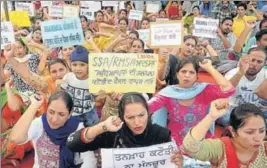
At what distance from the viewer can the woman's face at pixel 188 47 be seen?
A: 5504 mm

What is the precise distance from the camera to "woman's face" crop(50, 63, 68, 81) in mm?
4438

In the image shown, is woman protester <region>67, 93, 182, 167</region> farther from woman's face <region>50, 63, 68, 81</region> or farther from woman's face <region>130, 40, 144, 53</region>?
woman's face <region>130, 40, 144, 53</region>

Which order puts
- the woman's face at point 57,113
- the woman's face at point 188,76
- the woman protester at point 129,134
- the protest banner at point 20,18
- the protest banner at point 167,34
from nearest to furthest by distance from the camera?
1. the woman protester at point 129,134
2. the woman's face at point 57,113
3. the woman's face at point 188,76
4. the protest banner at point 167,34
5. the protest banner at point 20,18

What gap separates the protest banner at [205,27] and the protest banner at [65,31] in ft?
5.95

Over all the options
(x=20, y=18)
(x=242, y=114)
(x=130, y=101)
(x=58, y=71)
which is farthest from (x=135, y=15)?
(x=242, y=114)

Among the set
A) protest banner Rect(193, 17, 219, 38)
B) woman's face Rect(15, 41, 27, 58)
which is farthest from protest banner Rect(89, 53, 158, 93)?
protest banner Rect(193, 17, 219, 38)

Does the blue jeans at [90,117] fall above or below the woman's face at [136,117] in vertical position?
below

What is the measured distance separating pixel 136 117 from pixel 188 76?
0.89 m

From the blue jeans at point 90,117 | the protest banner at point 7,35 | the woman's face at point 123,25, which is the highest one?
the protest banner at point 7,35

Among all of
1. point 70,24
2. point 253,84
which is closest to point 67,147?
point 70,24

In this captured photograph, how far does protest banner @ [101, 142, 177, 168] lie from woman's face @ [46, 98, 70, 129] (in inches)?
16.9

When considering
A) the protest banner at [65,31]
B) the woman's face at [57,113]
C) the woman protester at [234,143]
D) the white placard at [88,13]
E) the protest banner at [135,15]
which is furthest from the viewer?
the white placard at [88,13]

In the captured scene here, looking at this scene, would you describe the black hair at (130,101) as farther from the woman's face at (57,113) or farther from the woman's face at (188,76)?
the woman's face at (188,76)

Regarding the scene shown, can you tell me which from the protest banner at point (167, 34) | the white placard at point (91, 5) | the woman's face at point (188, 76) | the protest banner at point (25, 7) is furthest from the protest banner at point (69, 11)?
the woman's face at point (188, 76)
